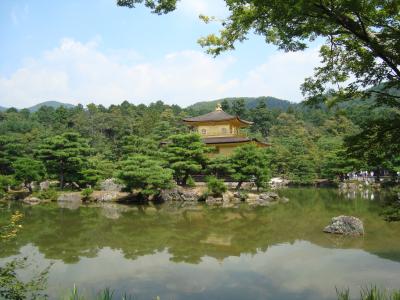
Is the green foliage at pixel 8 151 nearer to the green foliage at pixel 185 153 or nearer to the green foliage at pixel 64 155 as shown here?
the green foliage at pixel 64 155

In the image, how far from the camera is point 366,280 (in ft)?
21.9

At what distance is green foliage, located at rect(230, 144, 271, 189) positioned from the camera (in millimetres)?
20408

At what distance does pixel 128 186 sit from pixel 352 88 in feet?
52.1

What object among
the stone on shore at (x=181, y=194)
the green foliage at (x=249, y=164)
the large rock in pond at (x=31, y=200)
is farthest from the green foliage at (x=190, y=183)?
the large rock in pond at (x=31, y=200)

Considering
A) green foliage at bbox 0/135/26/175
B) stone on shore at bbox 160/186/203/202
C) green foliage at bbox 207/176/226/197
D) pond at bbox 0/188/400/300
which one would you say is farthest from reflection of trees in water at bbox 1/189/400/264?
green foliage at bbox 0/135/26/175

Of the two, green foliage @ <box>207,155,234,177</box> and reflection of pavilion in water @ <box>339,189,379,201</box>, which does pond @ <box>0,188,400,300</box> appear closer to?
green foliage @ <box>207,155,234,177</box>

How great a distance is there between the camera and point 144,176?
61.1ft

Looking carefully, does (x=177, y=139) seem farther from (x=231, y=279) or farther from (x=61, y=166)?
(x=231, y=279)

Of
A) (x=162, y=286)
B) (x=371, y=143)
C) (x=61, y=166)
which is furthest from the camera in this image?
(x=61, y=166)

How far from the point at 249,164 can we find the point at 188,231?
949cm

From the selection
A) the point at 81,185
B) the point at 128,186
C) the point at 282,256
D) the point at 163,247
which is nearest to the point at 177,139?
the point at 128,186

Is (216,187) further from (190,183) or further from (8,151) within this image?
(8,151)

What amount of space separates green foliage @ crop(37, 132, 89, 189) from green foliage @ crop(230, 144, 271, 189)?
8.31 m

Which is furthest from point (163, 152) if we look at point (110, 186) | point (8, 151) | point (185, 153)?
point (8, 151)
